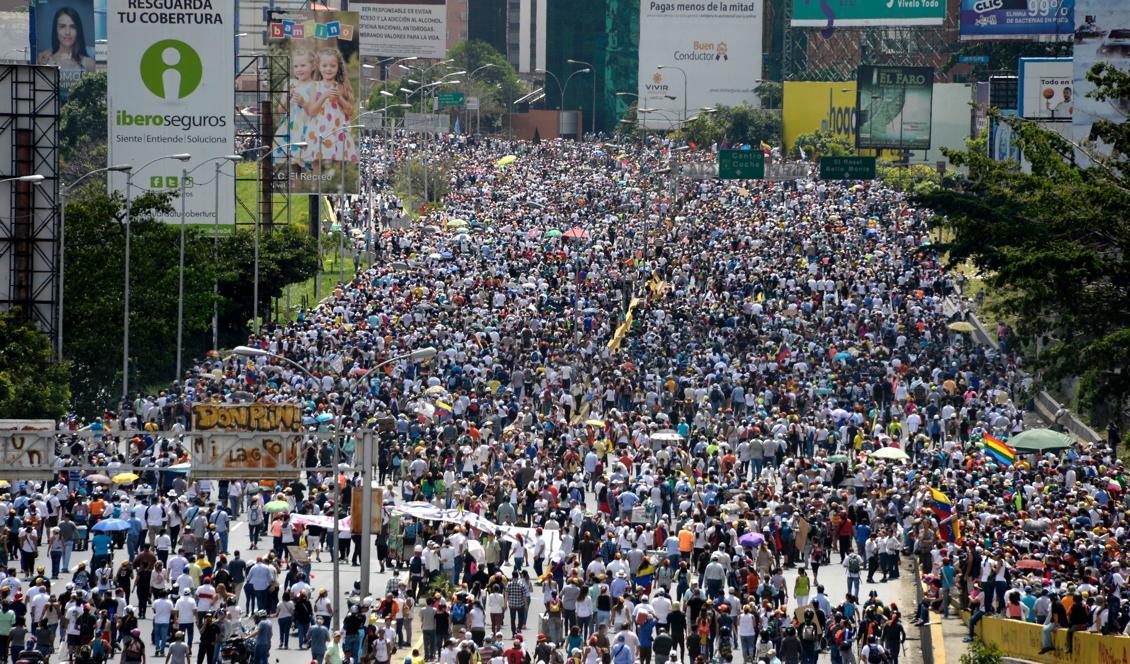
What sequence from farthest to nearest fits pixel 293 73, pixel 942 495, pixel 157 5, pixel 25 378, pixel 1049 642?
pixel 293 73, pixel 157 5, pixel 25 378, pixel 942 495, pixel 1049 642

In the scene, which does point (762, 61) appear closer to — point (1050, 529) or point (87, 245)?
point (87, 245)

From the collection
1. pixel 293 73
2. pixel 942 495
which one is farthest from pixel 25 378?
pixel 293 73

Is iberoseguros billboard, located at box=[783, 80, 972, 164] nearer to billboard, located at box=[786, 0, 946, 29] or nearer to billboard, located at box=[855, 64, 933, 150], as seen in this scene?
billboard, located at box=[786, 0, 946, 29]

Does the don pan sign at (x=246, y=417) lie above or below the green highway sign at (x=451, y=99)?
below

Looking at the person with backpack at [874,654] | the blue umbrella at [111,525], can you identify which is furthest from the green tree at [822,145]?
the person with backpack at [874,654]

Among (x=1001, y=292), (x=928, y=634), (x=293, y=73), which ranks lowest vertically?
(x=928, y=634)

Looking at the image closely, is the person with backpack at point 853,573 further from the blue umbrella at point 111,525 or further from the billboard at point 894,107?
the billboard at point 894,107
